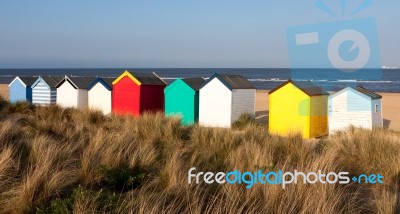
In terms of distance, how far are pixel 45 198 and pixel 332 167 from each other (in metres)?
3.61

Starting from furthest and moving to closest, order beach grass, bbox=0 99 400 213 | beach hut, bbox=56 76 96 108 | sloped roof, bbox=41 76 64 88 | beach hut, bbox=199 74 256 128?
sloped roof, bbox=41 76 64 88 < beach hut, bbox=56 76 96 108 < beach hut, bbox=199 74 256 128 < beach grass, bbox=0 99 400 213

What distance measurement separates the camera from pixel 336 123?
38.5 feet

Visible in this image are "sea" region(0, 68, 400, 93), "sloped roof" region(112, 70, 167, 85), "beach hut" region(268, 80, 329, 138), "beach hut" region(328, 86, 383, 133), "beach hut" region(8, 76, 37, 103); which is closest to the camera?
"beach hut" region(328, 86, 383, 133)

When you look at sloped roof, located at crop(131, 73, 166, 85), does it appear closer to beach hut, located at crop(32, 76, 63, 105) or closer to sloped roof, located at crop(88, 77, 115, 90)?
sloped roof, located at crop(88, 77, 115, 90)

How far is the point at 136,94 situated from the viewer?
1431 centimetres

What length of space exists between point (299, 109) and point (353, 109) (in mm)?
1386

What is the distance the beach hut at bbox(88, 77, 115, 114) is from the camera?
15.1m

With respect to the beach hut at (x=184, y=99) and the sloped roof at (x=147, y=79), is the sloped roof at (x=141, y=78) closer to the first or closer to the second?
the sloped roof at (x=147, y=79)

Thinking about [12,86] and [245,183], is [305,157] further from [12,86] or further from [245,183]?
[12,86]

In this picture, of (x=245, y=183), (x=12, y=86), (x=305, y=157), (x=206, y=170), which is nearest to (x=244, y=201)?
(x=245, y=183)

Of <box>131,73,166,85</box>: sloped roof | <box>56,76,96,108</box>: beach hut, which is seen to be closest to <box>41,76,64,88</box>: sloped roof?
<box>56,76,96,108</box>: beach hut

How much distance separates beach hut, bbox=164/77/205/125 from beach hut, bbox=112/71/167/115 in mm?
926

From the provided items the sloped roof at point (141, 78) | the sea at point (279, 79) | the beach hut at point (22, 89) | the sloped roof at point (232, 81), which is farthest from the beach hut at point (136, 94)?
the sea at point (279, 79)

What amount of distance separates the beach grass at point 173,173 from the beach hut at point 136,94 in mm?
5265
